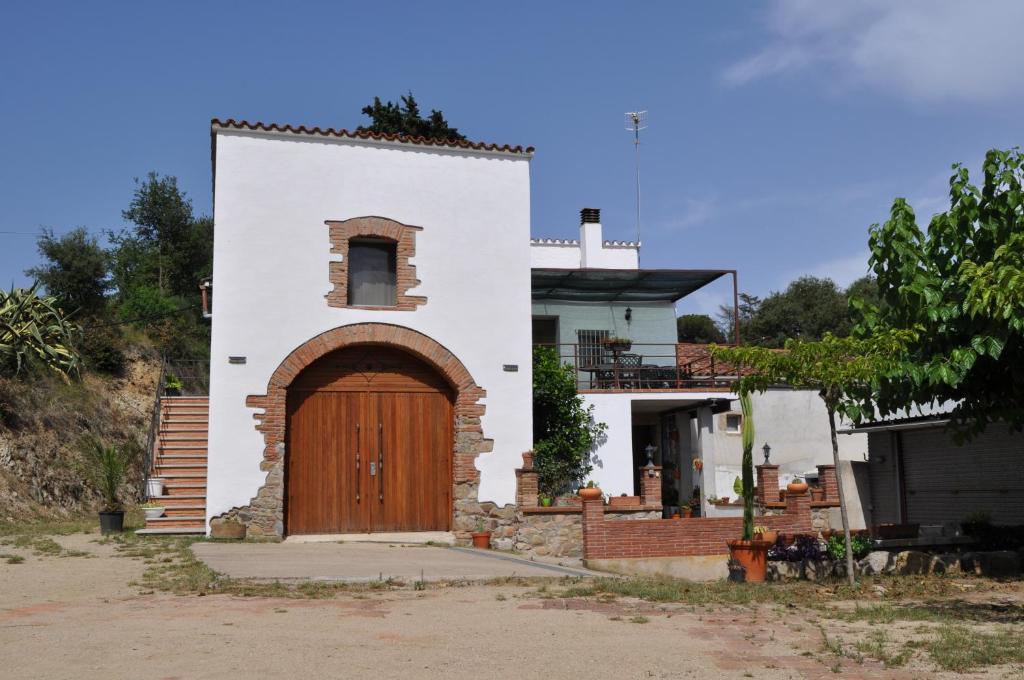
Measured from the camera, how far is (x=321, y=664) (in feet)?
18.5

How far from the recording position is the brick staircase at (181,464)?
45.4ft

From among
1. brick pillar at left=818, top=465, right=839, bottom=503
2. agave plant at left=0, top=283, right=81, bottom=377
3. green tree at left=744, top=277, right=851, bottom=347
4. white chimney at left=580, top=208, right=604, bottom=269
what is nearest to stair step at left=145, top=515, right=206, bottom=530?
agave plant at left=0, top=283, right=81, bottom=377

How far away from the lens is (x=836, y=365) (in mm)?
10180

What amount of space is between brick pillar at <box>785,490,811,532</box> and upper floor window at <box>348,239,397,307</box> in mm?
7351

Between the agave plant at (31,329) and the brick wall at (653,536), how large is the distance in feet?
33.1

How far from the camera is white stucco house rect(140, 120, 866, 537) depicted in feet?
45.5

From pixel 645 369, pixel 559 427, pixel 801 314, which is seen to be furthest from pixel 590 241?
pixel 801 314

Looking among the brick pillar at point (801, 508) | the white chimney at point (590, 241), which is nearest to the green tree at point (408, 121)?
the white chimney at point (590, 241)

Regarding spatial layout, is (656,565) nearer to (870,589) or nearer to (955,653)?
(870,589)

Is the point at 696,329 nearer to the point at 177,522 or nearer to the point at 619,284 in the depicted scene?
the point at 619,284

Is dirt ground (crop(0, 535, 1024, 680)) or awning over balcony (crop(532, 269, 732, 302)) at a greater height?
awning over balcony (crop(532, 269, 732, 302))

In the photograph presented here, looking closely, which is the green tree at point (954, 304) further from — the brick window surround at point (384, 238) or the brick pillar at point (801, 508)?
the brick window surround at point (384, 238)

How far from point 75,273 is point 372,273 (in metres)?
12.9

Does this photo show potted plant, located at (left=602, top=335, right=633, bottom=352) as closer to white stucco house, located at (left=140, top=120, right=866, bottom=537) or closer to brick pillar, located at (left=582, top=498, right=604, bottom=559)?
white stucco house, located at (left=140, top=120, right=866, bottom=537)
